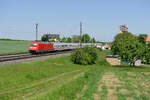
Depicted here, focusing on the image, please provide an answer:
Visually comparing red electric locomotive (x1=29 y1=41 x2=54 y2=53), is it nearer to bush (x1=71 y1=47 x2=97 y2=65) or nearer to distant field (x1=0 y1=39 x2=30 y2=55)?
distant field (x1=0 y1=39 x2=30 y2=55)

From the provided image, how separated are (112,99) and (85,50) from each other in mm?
34294

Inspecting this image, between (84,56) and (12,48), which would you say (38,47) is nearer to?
(84,56)

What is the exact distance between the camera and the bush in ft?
144

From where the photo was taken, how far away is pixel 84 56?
145 ft

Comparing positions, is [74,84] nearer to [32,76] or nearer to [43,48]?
[32,76]

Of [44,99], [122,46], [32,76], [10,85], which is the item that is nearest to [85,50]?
[122,46]

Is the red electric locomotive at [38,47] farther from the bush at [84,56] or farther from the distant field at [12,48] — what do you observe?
the bush at [84,56]

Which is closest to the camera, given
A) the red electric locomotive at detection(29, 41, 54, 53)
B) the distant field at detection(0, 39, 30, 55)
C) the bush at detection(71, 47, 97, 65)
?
the bush at detection(71, 47, 97, 65)

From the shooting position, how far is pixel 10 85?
1764 cm

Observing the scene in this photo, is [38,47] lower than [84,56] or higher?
higher

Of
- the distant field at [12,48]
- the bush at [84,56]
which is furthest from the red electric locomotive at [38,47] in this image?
the bush at [84,56]

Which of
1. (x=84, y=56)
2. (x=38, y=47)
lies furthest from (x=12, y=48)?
(x=84, y=56)

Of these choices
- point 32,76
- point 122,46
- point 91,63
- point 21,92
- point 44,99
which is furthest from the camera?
point 91,63

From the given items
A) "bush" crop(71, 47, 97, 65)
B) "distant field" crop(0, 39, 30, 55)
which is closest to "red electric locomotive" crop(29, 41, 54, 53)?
"distant field" crop(0, 39, 30, 55)
